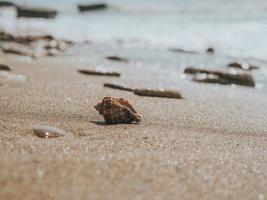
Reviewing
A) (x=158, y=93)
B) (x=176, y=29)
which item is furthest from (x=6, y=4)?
(x=158, y=93)

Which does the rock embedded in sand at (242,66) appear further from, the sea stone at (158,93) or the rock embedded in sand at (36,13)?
the rock embedded in sand at (36,13)

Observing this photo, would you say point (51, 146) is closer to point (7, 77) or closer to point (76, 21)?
point (7, 77)

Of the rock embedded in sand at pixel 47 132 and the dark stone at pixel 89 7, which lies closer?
the rock embedded in sand at pixel 47 132

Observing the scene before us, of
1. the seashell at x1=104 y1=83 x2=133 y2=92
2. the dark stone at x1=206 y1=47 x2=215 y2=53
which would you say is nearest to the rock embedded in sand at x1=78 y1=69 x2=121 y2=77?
the seashell at x1=104 y1=83 x2=133 y2=92

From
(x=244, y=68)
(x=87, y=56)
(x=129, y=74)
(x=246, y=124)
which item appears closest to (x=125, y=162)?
(x=246, y=124)

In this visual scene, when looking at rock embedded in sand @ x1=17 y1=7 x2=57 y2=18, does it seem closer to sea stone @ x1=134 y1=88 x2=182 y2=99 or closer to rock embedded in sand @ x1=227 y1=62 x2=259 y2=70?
rock embedded in sand @ x1=227 y1=62 x2=259 y2=70

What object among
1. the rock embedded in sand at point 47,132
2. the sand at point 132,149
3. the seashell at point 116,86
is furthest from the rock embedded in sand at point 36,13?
the rock embedded in sand at point 47,132
